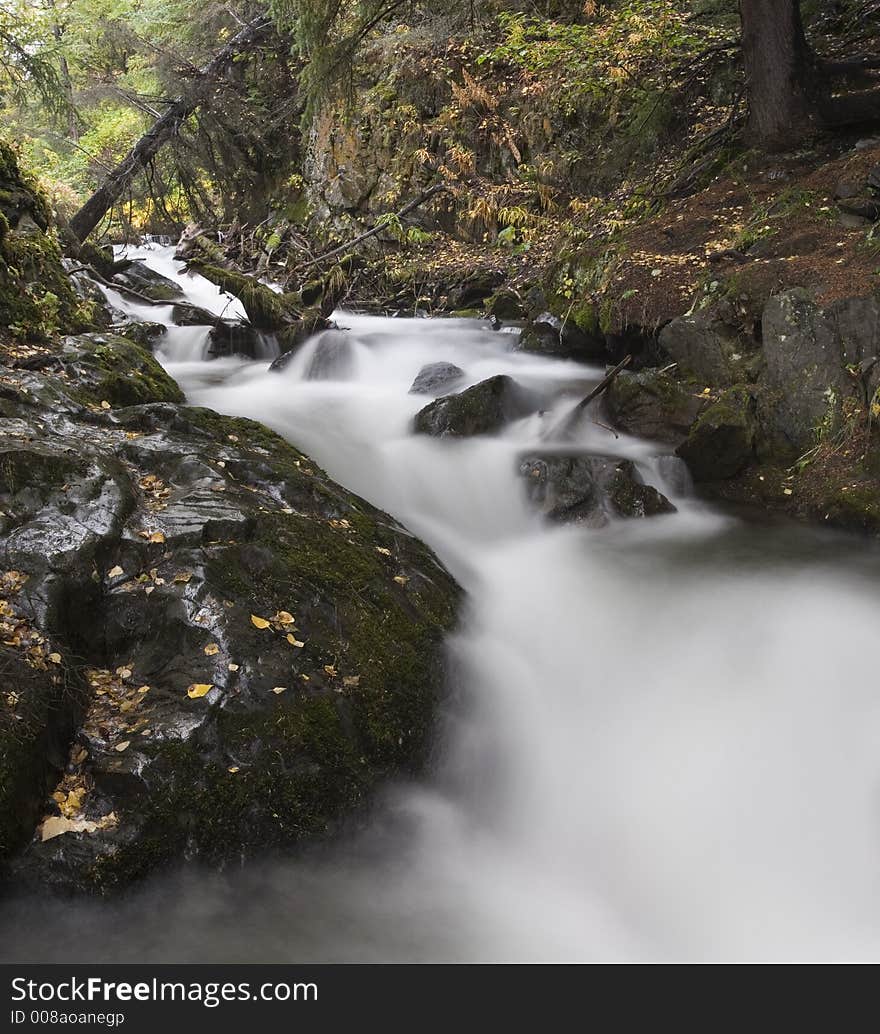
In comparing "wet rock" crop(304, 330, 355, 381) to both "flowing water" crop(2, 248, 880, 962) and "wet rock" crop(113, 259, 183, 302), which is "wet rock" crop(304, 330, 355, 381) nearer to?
"flowing water" crop(2, 248, 880, 962)

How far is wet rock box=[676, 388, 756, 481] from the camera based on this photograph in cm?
658

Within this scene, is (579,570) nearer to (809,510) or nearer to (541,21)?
(809,510)

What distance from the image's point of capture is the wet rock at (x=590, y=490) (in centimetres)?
643

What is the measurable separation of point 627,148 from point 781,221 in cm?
495

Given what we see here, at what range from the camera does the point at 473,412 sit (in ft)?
25.0

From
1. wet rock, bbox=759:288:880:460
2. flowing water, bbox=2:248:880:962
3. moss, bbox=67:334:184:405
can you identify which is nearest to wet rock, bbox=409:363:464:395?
flowing water, bbox=2:248:880:962

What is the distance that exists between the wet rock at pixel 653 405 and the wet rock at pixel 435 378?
2174 millimetres

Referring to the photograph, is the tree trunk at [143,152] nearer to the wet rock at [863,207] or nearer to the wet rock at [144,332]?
the wet rock at [144,332]

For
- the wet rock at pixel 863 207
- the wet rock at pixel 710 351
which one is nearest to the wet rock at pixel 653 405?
the wet rock at pixel 710 351

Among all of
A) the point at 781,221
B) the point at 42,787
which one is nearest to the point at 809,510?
the point at 781,221

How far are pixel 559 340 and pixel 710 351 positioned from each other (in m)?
2.72

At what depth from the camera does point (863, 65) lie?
8.76m
